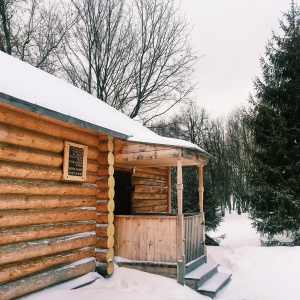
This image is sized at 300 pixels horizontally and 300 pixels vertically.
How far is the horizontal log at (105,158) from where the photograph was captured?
7.41m

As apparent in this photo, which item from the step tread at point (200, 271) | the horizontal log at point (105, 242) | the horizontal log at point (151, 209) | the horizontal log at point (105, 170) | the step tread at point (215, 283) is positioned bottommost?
the step tread at point (215, 283)

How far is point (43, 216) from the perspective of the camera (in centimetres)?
572

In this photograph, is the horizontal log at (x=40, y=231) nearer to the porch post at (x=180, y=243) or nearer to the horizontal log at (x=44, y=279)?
the horizontal log at (x=44, y=279)

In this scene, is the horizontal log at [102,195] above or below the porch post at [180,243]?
above

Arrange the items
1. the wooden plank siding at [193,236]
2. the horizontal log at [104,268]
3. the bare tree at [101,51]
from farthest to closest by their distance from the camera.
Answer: the bare tree at [101,51] → the wooden plank siding at [193,236] → the horizontal log at [104,268]

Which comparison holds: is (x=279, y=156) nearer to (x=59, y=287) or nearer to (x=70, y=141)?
(x=70, y=141)

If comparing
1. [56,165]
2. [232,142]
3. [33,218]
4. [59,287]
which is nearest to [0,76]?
[56,165]

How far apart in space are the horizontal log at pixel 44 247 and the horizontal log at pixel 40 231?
0.28 feet

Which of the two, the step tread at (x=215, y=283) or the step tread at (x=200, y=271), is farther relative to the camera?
the step tread at (x=200, y=271)

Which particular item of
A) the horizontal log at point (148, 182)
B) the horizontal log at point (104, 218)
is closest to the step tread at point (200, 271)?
the horizontal log at point (104, 218)

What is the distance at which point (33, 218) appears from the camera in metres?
5.49

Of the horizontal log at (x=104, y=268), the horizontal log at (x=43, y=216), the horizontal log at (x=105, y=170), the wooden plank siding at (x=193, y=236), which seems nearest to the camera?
the horizontal log at (x=43, y=216)

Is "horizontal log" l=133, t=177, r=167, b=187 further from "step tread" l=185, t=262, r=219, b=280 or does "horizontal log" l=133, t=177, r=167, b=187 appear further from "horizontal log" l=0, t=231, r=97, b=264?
"step tread" l=185, t=262, r=219, b=280

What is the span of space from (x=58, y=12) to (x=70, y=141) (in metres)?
17.3
